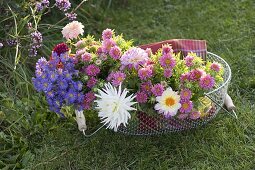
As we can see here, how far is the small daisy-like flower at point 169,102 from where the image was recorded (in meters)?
2.29

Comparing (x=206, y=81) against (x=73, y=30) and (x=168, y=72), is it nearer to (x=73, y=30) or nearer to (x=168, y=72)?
(x=168, y=72)

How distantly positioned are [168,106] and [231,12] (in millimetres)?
1812

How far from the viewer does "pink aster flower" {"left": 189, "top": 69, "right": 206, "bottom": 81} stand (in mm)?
2316

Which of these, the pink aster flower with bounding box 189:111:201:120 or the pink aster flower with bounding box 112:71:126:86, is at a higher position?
the pink aster flower with bounding box 112:71:126:86

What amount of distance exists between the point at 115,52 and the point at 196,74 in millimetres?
414

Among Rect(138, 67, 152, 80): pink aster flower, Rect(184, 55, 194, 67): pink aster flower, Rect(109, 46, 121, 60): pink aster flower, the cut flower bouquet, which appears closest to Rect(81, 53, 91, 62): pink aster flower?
the cut flower bouquet

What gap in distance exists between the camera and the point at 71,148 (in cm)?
265

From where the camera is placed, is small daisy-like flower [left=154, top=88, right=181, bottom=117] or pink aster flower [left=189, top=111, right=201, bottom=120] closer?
small daisy-like flower [left=154, top=88, right=181, bottom=117]

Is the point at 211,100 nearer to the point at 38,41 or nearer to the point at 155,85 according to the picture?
the point at 155,85

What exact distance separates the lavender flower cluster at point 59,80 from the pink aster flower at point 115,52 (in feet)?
0.66

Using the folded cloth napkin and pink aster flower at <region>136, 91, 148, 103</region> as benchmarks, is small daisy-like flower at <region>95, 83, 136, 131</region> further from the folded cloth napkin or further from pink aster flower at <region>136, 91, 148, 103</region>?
the folded cloth napkin

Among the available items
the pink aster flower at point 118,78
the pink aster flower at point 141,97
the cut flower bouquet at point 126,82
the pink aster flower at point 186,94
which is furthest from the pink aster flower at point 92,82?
the pink aster flower at point 186,94

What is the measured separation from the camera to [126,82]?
2381 millimetres

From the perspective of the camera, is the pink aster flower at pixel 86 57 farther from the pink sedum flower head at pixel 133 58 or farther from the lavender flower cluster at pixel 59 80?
the pink sedum flower head at pixel 133 58
